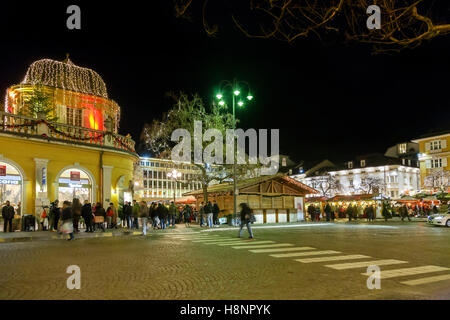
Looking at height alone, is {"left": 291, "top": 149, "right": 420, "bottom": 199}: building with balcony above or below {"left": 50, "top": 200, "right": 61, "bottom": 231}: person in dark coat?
above

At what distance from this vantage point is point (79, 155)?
975 inches

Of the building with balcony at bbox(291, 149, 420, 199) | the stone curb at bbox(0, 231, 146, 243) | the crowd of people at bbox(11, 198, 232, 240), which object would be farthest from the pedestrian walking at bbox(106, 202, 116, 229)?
the building with balcony at bbox(291, 149, 420, 199)

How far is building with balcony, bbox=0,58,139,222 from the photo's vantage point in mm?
21969

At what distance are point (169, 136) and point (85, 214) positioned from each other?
14.1 m

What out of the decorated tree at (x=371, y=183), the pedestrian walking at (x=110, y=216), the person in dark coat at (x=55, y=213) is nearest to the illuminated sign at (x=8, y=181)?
the person in dark coat at (x=55, y=213)

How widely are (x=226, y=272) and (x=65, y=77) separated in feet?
89.6

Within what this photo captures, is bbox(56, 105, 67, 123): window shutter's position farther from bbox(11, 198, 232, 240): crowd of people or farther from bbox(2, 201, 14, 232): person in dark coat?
bbox(2, 201, 14, 232): person in dark coat

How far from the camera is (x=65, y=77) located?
102 feet

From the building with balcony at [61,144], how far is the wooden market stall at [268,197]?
9.31 m

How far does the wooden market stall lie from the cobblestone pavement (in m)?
20.0

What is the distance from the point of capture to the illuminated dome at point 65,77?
99.1 feet

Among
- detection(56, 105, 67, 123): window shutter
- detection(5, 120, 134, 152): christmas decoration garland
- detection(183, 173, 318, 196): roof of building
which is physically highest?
detection(56, 105, 67, 123): window shutter
